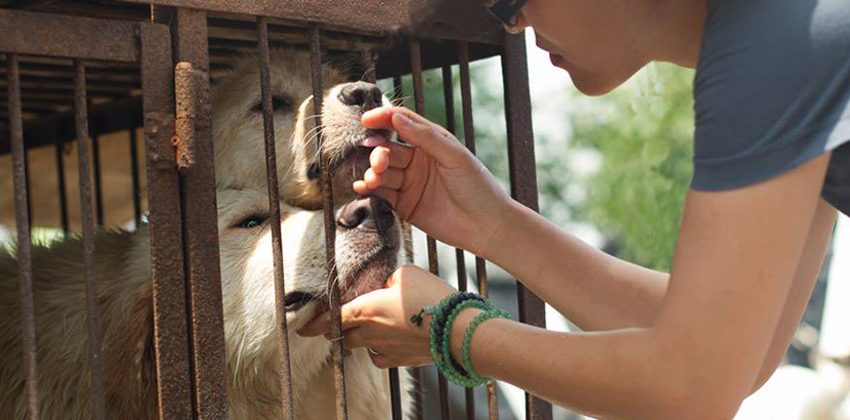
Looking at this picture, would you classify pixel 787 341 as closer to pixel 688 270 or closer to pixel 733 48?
pixel 688 270

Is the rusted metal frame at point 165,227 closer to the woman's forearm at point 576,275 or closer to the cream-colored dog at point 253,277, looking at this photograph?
the cream-colored dog at point 253,277

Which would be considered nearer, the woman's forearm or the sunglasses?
the sunglasses

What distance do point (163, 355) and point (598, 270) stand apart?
1.09 metres

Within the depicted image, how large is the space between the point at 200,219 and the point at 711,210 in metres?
1.25

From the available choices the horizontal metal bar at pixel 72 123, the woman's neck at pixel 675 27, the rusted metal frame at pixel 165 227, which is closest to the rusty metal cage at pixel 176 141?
the rusted metal frame at pixel 165 227

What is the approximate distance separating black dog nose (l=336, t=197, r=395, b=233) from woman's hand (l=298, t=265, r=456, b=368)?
0.85ft

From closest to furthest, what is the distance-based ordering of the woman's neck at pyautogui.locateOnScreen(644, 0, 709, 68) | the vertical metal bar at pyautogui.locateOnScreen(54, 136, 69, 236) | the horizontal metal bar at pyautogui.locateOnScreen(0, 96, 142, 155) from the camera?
the woman's neck at pyautogui.locateOnScreen(644, 0, 709, 68) → the horizontal metal bar at pyautogui.locateOnScreen(0, 96, 142, 155) → the vertical metal bar at pyautogui.locateOnScreen(54, 136, 69, 236)

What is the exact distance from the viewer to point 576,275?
2.80 meters

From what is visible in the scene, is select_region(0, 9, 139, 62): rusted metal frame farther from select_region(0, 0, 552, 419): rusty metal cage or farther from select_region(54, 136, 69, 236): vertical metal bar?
select_region(54, 136, 69, 236): vertical metal bar

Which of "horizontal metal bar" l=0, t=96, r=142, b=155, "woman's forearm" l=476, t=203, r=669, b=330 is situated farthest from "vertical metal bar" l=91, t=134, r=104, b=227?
"woman's forearm" l=476, t=203, r=669, b=330

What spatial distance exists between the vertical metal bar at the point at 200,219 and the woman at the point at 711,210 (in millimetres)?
370

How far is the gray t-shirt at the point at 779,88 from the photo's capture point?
187 centimetres

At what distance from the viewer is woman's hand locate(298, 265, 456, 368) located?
2.54 meters

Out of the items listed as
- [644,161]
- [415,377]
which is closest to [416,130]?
[415,377]
